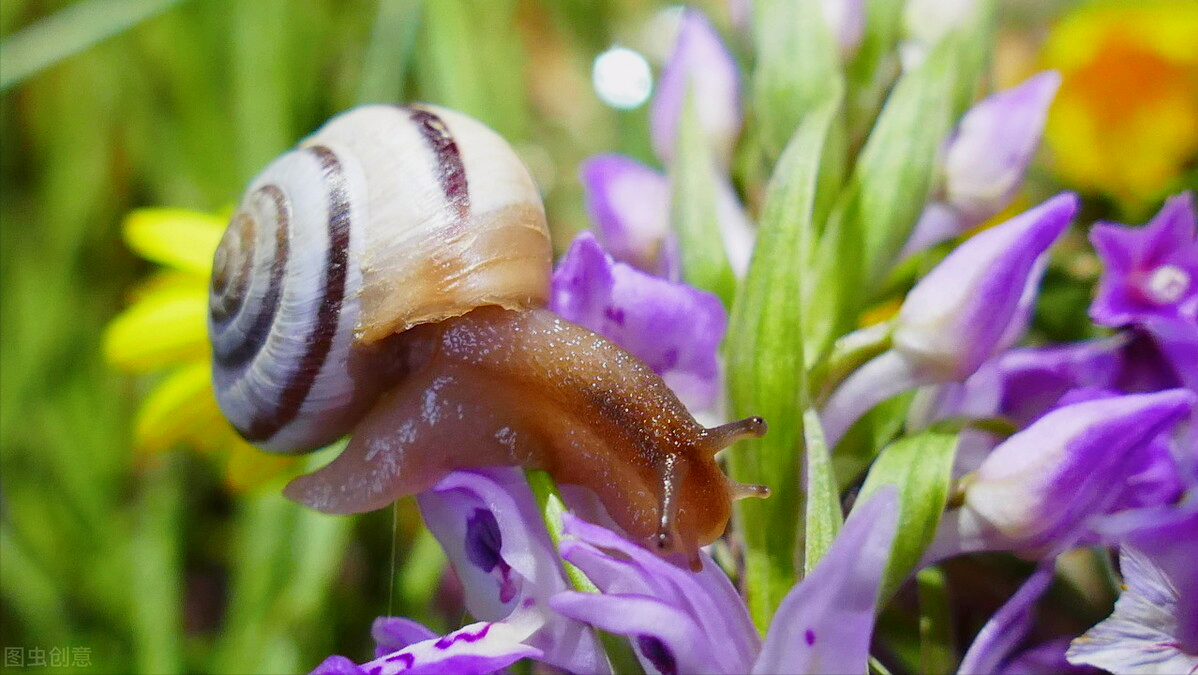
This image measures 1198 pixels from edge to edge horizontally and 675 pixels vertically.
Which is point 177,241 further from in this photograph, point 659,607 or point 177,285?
point 659,607

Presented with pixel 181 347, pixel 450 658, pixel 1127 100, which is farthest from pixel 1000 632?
pixel 1127 100

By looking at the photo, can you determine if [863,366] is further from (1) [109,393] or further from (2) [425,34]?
(1) [109,393]

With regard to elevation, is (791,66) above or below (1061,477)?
above

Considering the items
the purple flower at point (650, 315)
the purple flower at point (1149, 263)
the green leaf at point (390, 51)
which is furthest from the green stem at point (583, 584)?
the green leaf at point (390, 51)

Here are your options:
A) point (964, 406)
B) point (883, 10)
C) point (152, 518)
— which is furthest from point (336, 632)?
point (883, 10)

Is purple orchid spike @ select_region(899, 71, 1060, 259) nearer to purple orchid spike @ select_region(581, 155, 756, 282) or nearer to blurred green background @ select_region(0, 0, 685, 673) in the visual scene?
purple orchid spike @ select_region(581, 155, 756, 282)

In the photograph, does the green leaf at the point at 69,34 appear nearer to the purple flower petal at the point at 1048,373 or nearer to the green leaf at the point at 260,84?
the green leaf at the point at 260,84
